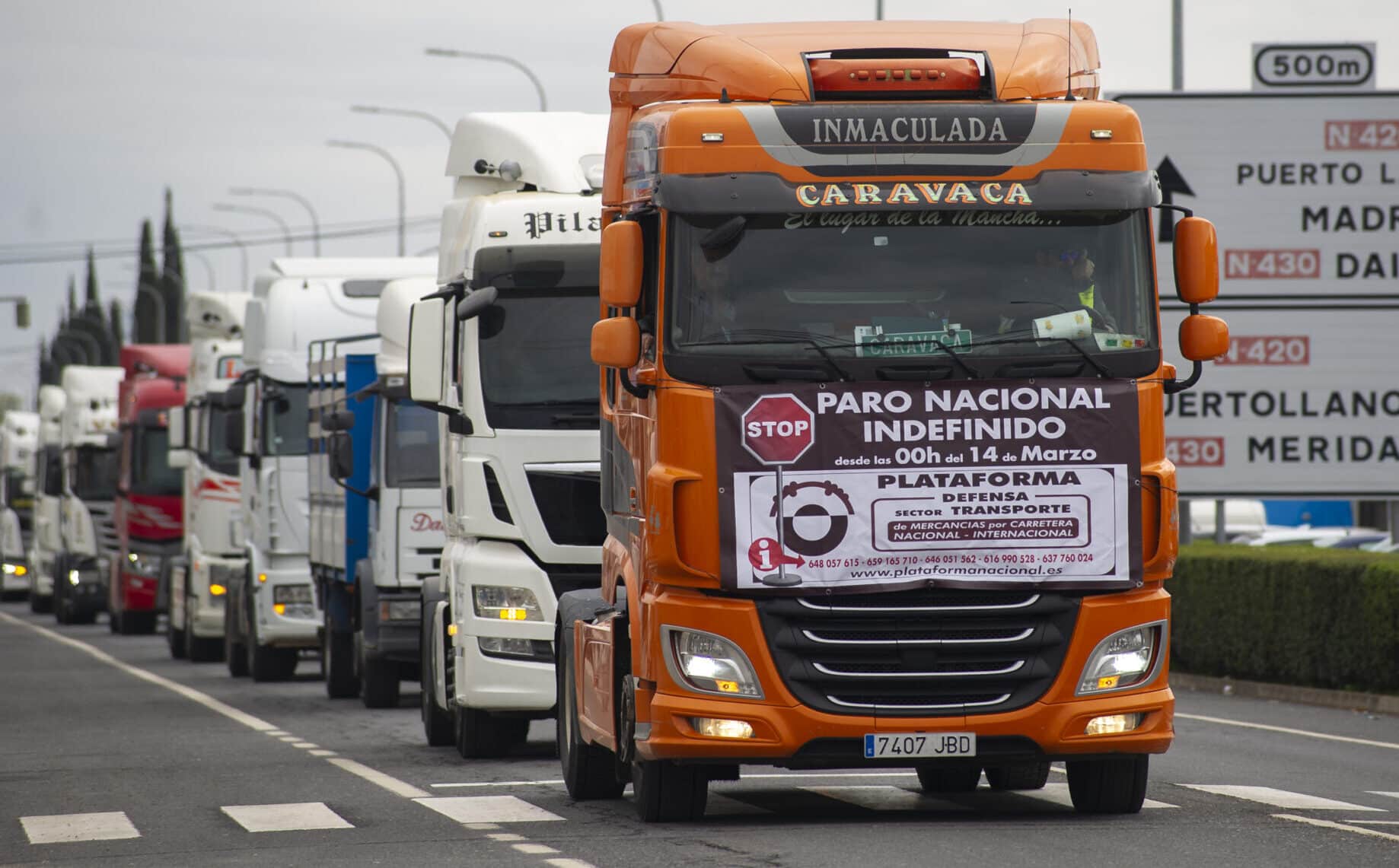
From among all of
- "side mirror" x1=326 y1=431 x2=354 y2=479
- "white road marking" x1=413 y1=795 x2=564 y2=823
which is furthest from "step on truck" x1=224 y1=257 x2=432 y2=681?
"white road marking" x1=413 y1=795 x2=564 y2=823

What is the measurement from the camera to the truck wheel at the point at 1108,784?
11422mm

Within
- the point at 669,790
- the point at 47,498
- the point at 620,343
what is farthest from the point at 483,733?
the point at 47,498

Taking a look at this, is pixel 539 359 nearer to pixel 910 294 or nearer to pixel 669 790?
pixel 669 790

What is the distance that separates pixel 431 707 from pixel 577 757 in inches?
182

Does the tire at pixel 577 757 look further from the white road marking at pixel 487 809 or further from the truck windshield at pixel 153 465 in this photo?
the truck windshield at pixel 153 465

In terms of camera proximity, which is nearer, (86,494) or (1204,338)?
(1204,338)

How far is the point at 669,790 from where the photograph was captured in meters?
11.3

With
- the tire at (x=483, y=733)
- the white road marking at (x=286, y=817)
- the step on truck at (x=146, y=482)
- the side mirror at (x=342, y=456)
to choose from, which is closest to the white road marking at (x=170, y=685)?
the step on truck at (x=146, y=482)

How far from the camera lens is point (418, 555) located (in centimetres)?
2012

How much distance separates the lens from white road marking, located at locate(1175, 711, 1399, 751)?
56.5 ft

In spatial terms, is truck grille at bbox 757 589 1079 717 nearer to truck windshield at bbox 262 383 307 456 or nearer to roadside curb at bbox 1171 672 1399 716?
roadside curb at bbox 1171 672 1399 716

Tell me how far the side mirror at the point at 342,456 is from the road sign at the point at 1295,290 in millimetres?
9126

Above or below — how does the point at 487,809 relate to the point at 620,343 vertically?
below

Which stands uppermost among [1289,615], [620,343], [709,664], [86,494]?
[620,343]
